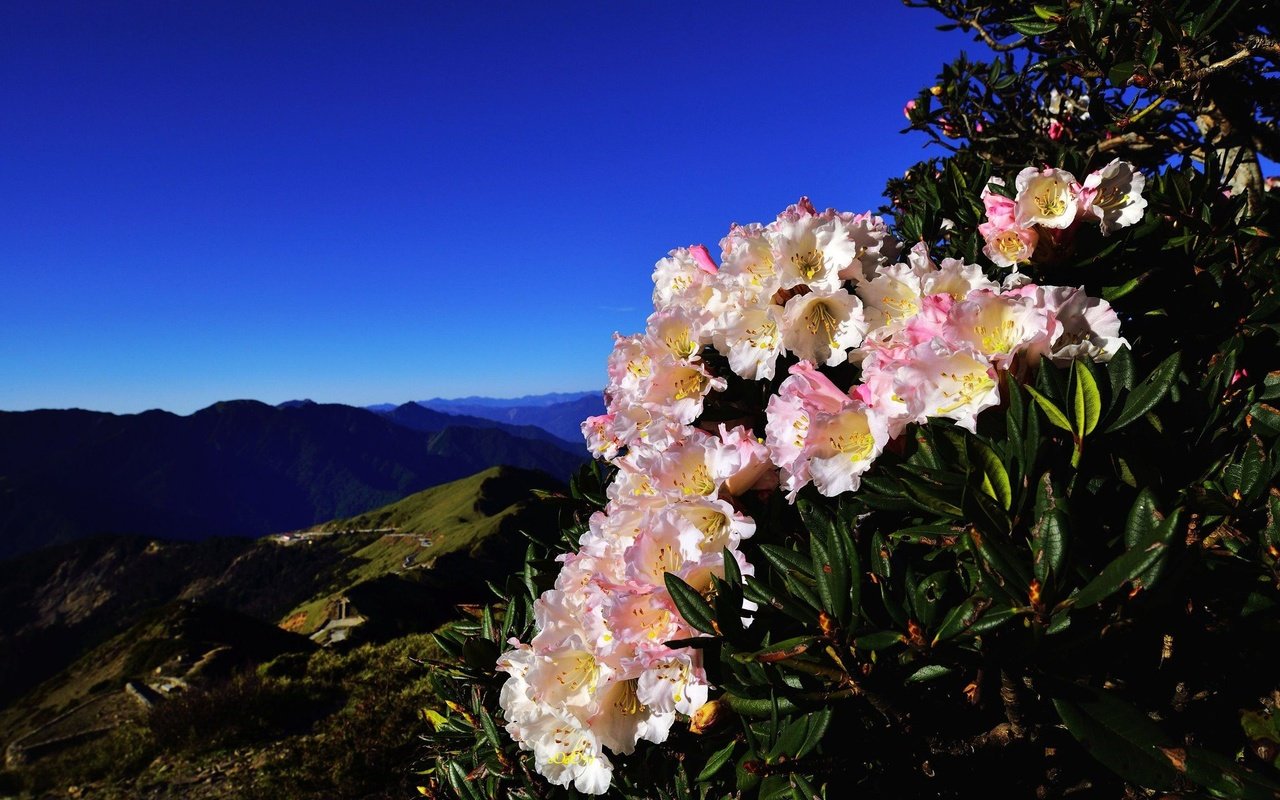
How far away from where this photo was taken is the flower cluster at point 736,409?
136cm

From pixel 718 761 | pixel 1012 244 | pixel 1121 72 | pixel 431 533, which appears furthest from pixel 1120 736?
pixel 431 533

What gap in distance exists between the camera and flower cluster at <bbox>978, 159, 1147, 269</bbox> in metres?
1.69

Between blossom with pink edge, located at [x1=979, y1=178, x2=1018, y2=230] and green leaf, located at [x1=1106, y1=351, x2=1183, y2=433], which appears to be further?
blossom with pink edge, located at [x1=979, y1=178, x2=1018, y2=230]

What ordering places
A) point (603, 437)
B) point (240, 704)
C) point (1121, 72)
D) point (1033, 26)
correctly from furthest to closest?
point (240, 704) < point (1033, 26) < point (1121, 72) < point (603, 437)

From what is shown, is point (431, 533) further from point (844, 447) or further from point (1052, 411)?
point (1052, 411)

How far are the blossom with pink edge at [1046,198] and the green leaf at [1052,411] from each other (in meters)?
0.70

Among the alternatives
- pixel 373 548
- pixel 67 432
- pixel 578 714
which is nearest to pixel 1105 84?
pixel 578 714

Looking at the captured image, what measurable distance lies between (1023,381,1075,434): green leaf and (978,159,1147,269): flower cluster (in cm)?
66

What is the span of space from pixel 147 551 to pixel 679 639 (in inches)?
3811

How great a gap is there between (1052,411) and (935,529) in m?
0.31

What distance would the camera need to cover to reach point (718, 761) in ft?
4.71

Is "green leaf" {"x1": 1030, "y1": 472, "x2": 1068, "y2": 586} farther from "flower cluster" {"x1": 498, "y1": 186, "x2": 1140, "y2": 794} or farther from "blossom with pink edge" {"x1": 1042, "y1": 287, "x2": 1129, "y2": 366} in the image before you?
"blossom with pink edge" {"x1": 1042, "y1": 287, "x2": 1129, "y2": 366}

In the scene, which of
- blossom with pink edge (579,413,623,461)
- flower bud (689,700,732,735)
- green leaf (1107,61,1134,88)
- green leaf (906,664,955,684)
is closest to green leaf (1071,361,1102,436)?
green leaf (906,664,955,684)

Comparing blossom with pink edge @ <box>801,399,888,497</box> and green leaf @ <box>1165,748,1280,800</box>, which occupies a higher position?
blossom with pink edge @ <box>801,399,888,497</box>
